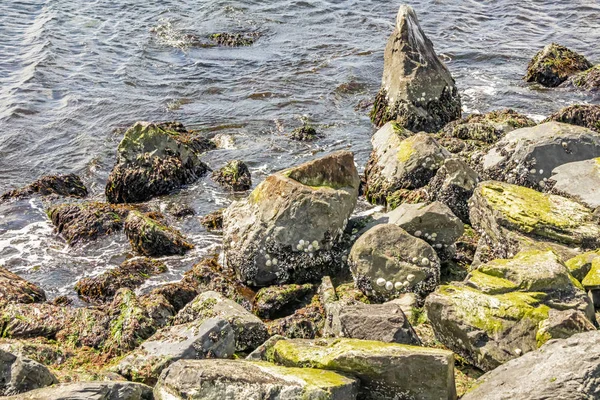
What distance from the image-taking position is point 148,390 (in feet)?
21.8

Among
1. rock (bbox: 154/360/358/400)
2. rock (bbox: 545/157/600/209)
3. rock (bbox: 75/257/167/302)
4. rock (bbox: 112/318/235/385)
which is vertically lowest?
rock (bbox: 75/257/167/302)

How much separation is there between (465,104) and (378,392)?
46.8 ft

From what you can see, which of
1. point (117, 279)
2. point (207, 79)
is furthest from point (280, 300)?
point (207, 79)

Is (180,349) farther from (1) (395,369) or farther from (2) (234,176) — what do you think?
(2) (234,176)

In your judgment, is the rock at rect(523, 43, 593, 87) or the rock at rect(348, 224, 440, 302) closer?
the rock at rect(348, 224, 440, 302)

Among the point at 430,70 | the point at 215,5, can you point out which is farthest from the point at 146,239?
the point at 215,5

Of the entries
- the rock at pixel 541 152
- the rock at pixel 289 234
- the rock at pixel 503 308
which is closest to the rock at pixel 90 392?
the rock at pixel 503 308

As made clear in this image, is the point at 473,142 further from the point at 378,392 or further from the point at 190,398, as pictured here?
the point at 190,398

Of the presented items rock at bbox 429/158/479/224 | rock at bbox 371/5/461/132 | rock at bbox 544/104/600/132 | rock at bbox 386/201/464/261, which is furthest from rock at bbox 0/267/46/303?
rock at bbox 544/104/600/132

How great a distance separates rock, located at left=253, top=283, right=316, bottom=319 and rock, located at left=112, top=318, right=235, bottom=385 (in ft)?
6.88

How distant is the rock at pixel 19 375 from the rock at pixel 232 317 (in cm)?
196

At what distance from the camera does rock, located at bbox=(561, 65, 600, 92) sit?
64.7ft

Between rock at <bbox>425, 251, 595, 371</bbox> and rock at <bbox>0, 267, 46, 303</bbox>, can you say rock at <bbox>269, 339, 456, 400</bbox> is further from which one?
rock at <bbox>0, 267, 46, 303</bbox>

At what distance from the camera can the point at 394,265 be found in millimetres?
9516
